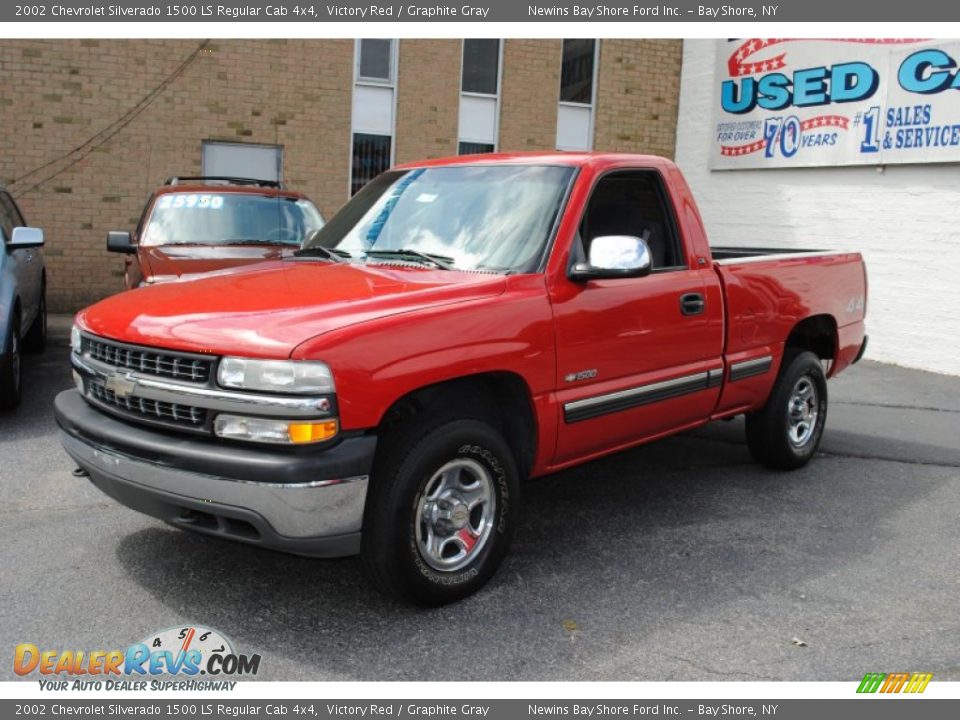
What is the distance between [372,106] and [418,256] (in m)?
11.3

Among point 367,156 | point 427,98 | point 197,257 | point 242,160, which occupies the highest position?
point 427,98

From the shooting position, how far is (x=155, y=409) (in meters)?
Result: 3.60

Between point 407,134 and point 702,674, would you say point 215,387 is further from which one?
point 407,134

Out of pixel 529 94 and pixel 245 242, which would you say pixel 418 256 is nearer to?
pixel 245 242

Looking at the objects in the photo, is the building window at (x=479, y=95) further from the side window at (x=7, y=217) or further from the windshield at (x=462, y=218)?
the windshield at (x=462, y=218)

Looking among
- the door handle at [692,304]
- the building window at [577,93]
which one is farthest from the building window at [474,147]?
the door handle at [692,304]

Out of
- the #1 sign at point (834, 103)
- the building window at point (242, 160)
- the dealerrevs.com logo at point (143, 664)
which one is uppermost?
the #1 sign at point (834, 103)

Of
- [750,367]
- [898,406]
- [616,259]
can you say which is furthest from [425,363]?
[898,406]

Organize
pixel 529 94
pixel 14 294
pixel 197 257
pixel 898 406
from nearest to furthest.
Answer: pixel 14 294, pixel 197 257, pixel 898 406, pixel 529 94

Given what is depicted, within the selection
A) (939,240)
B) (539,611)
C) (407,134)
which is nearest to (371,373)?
(539,611)

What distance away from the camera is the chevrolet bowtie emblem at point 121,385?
3643 millimetres

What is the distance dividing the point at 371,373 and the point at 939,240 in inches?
401

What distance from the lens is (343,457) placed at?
131 inches

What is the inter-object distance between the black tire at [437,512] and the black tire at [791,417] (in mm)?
2521
